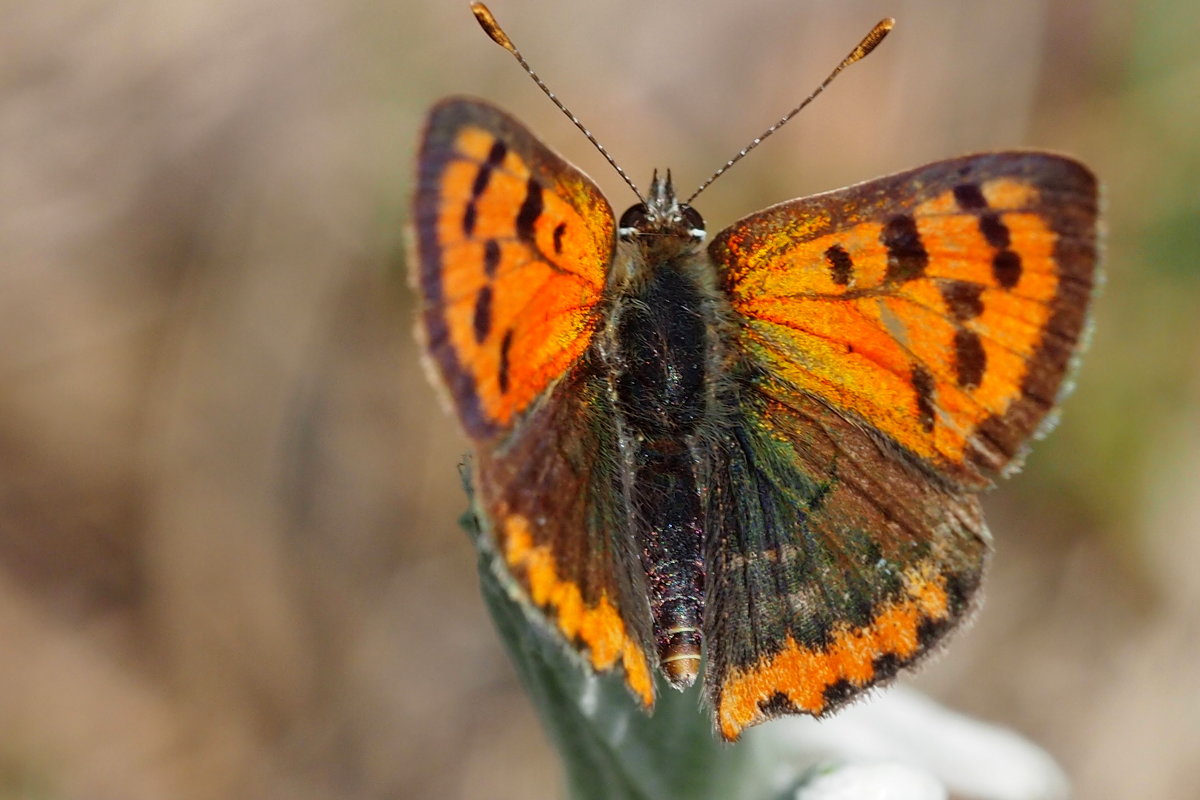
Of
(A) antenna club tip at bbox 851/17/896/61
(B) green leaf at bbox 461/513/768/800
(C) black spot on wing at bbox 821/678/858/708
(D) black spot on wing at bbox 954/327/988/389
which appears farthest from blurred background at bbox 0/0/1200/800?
(B) green leaf at bbox 461/513/768/800

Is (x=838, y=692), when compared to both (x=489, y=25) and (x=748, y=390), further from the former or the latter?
(x=489, y=25)

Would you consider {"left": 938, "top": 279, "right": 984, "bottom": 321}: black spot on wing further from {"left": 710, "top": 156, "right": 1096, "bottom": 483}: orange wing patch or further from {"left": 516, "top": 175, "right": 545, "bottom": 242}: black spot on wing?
{"left": 516, "top": 175, "right": 545, "bottom": 242}: black spot on wing

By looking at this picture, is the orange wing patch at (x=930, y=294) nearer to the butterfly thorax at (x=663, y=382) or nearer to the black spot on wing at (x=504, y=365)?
the butterfly thorax at (x=663, y=382)

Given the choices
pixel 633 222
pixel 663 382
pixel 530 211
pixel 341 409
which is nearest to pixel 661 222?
pixel 633 222

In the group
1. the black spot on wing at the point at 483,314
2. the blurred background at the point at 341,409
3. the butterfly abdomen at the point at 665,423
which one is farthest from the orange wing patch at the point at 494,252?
the blurred background at the point at 341,409

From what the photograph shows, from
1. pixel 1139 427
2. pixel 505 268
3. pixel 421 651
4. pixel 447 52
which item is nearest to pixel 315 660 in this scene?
pixel 421 651

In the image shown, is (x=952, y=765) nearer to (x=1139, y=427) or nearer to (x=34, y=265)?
(x=1139, y=427)
